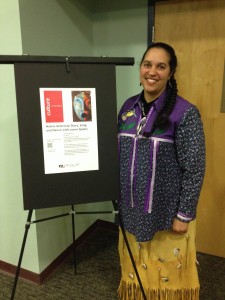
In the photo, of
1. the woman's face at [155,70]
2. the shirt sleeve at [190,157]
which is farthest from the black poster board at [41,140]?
the shirt sleeve at [190,157]

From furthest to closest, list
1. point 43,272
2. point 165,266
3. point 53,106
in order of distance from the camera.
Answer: point 43,272 → point 165,266 → point 53,106

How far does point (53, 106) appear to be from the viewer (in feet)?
4.31

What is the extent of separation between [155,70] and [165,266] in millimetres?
1031

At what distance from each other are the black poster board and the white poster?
0.02m

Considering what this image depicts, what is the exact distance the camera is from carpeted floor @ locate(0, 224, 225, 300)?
6.10 feet

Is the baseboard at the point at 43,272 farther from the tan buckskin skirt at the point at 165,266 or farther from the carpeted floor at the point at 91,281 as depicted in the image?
the tan buckskin skirt at the point at 165,266

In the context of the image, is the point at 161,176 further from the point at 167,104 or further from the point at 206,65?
the point at 206,65

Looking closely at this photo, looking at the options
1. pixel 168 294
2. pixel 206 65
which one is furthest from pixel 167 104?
pixel 168 294

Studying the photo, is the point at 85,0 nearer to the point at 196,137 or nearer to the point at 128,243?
the point at 196,137

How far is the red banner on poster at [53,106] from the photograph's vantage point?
1305 mm

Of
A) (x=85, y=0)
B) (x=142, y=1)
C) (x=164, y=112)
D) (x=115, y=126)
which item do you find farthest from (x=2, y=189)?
(x=142, y=1)

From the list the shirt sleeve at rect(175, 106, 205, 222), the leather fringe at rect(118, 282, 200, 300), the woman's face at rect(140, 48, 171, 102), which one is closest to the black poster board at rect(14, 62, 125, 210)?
the woman's face at rect(140, 48, 171, 102)

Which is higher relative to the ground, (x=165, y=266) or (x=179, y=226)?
(x=179, y=226)

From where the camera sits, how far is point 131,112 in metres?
1.48
